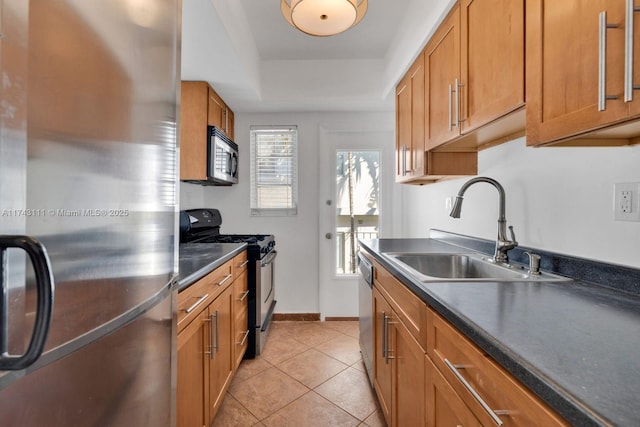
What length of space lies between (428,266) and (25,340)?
169 centimetres

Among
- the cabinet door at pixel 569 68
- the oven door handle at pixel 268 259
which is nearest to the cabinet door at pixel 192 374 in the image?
the oven door handle at pixel 268 259

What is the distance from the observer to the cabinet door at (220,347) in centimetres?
155

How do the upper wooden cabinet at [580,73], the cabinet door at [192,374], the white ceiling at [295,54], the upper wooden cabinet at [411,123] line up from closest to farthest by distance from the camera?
the upper wooden cabinet at [580,73]
the cabinet door at [192,374]
the white ceiling at [295,54]
the upper wooden cabinet at [411,123]

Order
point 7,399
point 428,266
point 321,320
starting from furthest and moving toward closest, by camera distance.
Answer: point 321,320 < point 428,266 < point 7,399

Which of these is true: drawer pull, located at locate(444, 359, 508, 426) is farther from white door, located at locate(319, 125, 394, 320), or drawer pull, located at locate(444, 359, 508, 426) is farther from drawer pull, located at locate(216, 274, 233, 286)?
white door, located at locate(319, 125, 394, 320)

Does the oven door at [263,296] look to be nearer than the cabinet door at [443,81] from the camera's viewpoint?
No

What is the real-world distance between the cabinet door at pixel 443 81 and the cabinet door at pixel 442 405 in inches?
43.1

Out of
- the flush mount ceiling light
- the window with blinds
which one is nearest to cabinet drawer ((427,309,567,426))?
the flush mount ceiling light

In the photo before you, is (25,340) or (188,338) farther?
(188,338)

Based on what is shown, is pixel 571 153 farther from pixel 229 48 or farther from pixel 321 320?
pixel 321 320

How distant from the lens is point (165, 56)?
2.80 feet

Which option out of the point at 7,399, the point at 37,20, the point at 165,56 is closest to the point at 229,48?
the point at 165,56

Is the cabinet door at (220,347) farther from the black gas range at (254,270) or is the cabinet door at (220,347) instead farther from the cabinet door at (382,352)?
the cabinet door at (382,352)

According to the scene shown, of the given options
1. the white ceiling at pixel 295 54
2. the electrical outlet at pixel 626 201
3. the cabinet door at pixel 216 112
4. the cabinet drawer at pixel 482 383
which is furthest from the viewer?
the cabinet door at pixel 216 112
